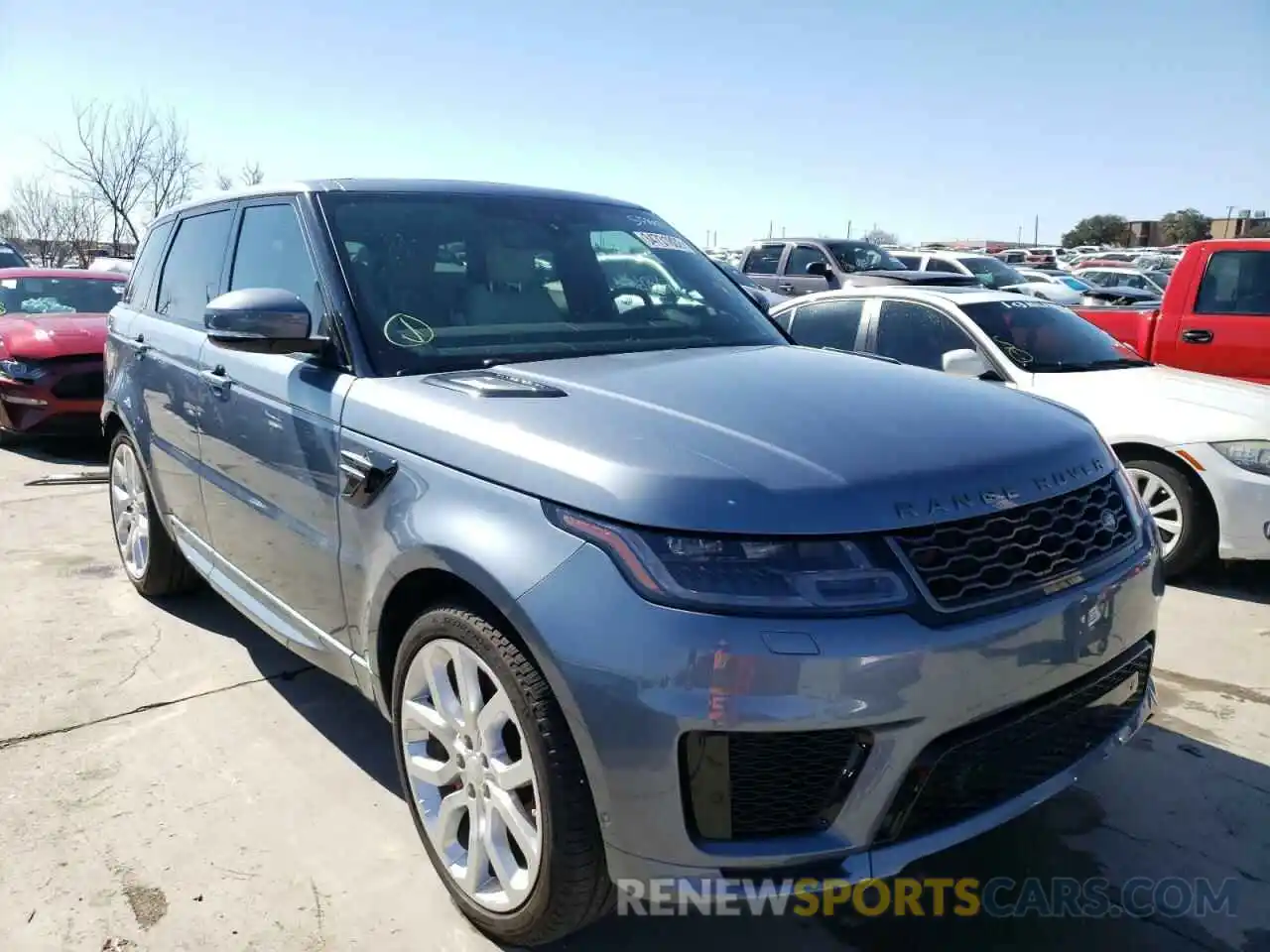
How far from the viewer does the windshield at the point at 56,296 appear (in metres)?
9.34

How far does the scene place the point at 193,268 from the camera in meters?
4.13

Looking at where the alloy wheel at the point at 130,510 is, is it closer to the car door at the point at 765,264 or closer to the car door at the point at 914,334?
the car door at the point at 914,334

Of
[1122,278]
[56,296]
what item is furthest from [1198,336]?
[1122,278]

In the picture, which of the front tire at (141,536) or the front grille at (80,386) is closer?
the front tire at (141,536)

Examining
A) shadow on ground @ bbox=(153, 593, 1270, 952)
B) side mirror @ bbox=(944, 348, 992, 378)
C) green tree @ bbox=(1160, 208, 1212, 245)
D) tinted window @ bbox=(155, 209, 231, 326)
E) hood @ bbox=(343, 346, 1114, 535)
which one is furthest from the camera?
green tree @ bbox=(1160, 208, 1212, 245)

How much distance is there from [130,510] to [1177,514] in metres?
5.16

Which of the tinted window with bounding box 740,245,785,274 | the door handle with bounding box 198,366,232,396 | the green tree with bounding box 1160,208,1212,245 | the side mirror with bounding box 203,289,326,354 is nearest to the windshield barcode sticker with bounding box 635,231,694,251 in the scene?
the side mirror with bounding box 203,289,326,354

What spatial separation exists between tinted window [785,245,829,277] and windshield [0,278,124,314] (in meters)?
8.97

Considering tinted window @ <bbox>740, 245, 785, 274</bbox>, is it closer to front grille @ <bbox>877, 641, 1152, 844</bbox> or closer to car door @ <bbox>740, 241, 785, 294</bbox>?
car door @ <bbox>740, 241, 785, 294</bbox>

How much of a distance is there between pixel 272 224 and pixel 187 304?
92 cm

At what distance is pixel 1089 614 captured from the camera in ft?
7.25

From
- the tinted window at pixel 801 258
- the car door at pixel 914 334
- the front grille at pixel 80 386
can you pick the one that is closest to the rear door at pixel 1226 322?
the car door at pixel 914 334

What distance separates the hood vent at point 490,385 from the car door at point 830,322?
3.84m

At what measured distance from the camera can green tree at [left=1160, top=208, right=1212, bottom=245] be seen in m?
64.4
